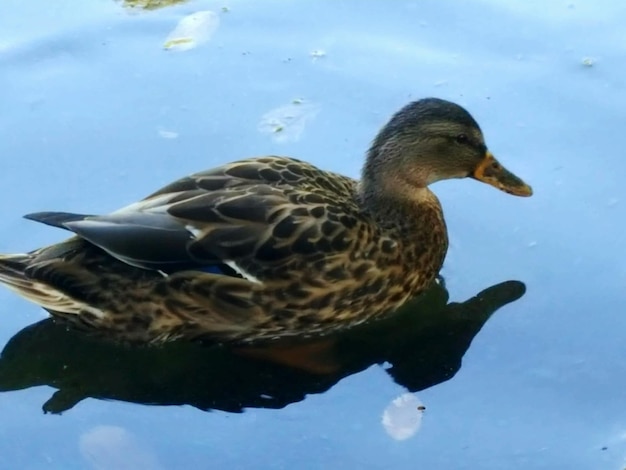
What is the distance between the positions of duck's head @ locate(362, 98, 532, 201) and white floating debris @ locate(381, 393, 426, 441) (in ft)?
2.59

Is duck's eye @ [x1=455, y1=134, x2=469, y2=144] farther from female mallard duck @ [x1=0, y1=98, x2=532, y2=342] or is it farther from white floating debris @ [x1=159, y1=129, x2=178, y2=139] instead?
white floating debris @ [x1=159, y1=129, x2=178, y2=139]

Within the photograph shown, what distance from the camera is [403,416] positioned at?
4082 mm

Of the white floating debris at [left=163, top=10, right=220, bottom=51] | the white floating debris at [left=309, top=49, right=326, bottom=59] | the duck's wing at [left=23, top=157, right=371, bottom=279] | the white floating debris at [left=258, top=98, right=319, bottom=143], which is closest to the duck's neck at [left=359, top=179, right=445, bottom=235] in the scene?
the duck's wing at [left=23, top=157, right=371, bottom=279]

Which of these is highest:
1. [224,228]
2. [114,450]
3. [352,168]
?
[224,228]

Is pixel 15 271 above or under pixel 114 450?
above

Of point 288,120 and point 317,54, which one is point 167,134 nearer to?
point 288,120

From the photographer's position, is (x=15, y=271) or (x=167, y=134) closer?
(x=15, y=271)

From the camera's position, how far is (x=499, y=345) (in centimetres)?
438

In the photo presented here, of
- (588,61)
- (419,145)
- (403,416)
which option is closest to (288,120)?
(419,145)

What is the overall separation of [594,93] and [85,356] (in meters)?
2.51

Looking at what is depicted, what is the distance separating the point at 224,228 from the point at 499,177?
45.4 inches

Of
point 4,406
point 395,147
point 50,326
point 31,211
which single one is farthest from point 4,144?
point 395,147

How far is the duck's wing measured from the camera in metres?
4.14

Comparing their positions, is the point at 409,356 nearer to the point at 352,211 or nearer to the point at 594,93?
the point at 352,211
